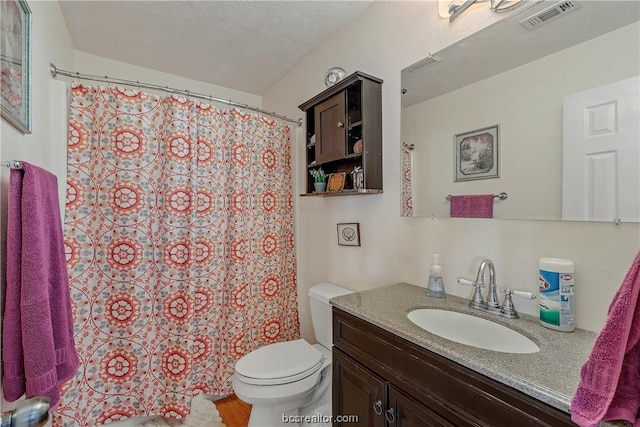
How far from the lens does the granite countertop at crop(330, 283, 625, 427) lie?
2.01 ft

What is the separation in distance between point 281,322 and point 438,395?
1.53 m

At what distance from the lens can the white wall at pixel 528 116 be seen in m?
0.85

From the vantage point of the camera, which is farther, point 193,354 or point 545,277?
point 193,354

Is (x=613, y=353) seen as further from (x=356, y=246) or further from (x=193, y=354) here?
(x=193, y=354)

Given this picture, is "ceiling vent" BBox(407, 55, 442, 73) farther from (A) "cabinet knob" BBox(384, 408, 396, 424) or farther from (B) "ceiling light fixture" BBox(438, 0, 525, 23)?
(A) "cabinet knob" BBox(384, 408, 396, 424)

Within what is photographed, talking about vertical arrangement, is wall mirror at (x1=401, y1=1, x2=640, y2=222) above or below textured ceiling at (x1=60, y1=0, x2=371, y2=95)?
below

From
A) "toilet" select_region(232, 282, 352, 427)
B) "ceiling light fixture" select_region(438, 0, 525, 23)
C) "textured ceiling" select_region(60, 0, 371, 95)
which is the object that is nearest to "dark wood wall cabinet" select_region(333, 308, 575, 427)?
"toilet" select_region(232, 282, 352, 427)

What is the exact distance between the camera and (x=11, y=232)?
777mm

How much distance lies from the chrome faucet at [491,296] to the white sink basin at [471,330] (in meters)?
0.07

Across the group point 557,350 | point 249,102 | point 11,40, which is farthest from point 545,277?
point 249,102

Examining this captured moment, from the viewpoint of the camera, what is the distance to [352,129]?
1.58 m

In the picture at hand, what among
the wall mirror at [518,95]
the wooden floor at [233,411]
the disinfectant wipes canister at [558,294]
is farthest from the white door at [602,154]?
the wooden floor at [233,411]

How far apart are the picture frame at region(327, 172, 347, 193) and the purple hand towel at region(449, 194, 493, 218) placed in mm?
630

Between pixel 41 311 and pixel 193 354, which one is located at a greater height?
pixel 41 311
